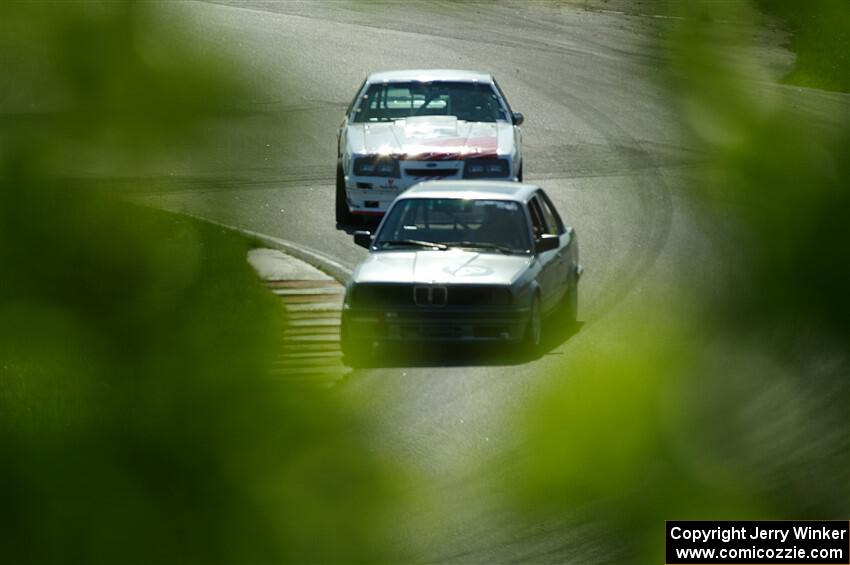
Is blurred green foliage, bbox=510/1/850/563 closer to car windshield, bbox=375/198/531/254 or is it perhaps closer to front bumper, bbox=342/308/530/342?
front bumper, bbox=342/308/530/342

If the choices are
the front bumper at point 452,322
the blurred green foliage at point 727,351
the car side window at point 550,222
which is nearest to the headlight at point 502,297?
the front bumper at point 452,322

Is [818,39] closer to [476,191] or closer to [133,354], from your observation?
[133,354]

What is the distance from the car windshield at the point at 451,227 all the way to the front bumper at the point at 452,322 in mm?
701

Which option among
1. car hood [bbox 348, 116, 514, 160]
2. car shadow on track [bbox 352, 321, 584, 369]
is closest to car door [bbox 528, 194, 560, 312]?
car shadow on track [bbox 352, 321, 584, 369]

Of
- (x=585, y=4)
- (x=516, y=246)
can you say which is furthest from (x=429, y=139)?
(x=585, y=4)

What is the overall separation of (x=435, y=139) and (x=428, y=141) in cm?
7

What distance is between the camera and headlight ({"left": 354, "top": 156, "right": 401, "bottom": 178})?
1552 centimetres

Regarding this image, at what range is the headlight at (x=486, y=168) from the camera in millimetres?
15227

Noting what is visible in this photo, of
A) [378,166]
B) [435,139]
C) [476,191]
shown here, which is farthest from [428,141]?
[476,191]

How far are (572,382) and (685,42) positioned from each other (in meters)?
0.29

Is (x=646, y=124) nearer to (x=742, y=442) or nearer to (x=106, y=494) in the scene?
(x=742, y=442)

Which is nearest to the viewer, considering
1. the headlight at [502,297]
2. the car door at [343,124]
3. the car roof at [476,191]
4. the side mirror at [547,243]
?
the car door at [343,124]

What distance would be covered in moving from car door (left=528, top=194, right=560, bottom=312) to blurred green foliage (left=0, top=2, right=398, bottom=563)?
9932 millimetres

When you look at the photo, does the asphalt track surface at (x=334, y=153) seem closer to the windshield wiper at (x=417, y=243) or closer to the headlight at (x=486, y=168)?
the windshield wiper at (x=417, y=243)
